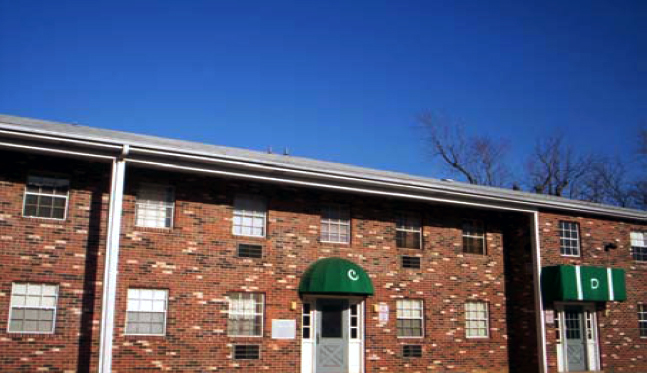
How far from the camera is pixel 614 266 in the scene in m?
23.4

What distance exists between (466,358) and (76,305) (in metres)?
11.2

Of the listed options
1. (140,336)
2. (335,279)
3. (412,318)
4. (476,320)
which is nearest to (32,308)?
(140,336)

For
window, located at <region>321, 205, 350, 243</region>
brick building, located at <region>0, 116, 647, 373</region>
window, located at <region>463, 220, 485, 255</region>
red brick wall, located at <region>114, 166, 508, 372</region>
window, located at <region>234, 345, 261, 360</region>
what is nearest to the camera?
brick building, located at <region>0, 116, 647, 373</region>

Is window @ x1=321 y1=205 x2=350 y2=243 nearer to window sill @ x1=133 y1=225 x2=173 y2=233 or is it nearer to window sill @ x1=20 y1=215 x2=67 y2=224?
window sill @ x1=133 y1=225 x2=173 y2=233

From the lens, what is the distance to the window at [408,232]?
2039cm

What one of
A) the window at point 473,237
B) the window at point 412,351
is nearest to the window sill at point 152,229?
the window at point 412,351

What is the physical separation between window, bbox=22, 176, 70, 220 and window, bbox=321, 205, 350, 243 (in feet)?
22.0

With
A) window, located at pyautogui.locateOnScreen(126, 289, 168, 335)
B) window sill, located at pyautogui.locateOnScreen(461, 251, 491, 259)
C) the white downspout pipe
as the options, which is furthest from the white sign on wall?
the white downspout pipe

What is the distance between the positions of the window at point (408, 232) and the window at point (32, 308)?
943 cm

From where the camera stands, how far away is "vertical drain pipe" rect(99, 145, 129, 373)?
48.0ft

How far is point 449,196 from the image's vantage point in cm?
2017

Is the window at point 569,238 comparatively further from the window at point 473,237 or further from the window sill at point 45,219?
the window sill at point 45,219

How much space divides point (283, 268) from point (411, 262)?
4072 millimetres

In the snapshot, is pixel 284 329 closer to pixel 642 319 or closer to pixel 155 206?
pixel 155 206
